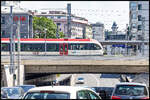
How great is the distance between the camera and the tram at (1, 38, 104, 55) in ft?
220

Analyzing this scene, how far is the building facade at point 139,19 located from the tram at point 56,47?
28872mm

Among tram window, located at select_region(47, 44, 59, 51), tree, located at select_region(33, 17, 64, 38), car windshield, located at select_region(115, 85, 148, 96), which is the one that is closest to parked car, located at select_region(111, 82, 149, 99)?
car windshield, located at select_region(115, 85, 148, 96)

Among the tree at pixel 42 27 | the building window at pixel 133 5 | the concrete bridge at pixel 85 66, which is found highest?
the building window at pixel 133 5

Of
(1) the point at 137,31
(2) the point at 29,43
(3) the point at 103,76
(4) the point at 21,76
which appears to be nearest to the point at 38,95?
(4) the point at 21,76

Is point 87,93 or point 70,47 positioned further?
point 70,47

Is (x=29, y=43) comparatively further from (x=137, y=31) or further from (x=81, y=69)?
(x=137, y=31)

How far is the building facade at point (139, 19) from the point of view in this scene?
3934 inches

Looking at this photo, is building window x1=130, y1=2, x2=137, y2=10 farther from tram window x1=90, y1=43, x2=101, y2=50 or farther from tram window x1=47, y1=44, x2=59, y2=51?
tram window x1=47, y1=44, x2=59, y2=51

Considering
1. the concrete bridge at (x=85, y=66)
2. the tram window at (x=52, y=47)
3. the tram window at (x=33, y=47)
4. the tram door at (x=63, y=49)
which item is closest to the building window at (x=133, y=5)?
the tram door at (x=63, y=49)

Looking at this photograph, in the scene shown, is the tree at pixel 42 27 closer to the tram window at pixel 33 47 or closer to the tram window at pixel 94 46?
the tram window at pixel 94 46

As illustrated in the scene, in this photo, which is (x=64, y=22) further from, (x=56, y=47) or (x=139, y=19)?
(x=56, y=47)

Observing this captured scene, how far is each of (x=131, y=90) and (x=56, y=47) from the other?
5073cm

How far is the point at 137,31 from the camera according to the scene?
4072 inches

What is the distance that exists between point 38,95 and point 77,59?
37589 mm
